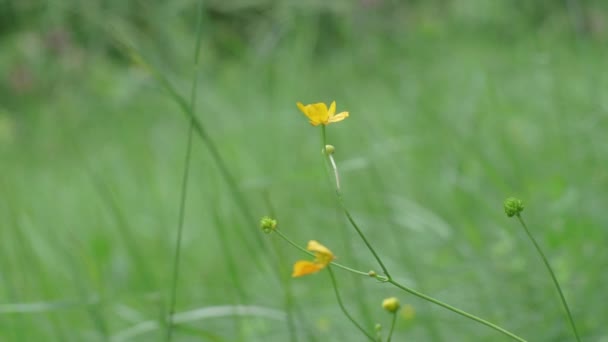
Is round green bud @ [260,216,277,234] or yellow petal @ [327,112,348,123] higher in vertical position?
yellow petal @ [327,112,348,123]

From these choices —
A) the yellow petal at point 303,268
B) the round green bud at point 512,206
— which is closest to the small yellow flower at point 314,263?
the yellow petal at point 303,268

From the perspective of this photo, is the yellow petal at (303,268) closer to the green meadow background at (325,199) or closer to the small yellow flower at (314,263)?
the small yellow flower at (314,263)

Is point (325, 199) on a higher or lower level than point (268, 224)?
higher

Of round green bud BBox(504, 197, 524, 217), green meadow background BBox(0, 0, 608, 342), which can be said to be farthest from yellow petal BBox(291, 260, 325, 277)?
green meadow background BBox(0, 0, 608, 342)

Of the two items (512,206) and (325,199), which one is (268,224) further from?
(325,199)

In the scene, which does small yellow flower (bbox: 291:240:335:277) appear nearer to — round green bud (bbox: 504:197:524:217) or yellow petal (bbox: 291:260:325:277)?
yellow petal (bbox: 291:260:325:277)

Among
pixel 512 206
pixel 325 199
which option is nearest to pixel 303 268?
pixel 512 206

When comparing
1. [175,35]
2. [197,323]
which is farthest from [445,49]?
[197,323]

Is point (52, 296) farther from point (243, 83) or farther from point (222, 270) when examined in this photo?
point (243, 83)
